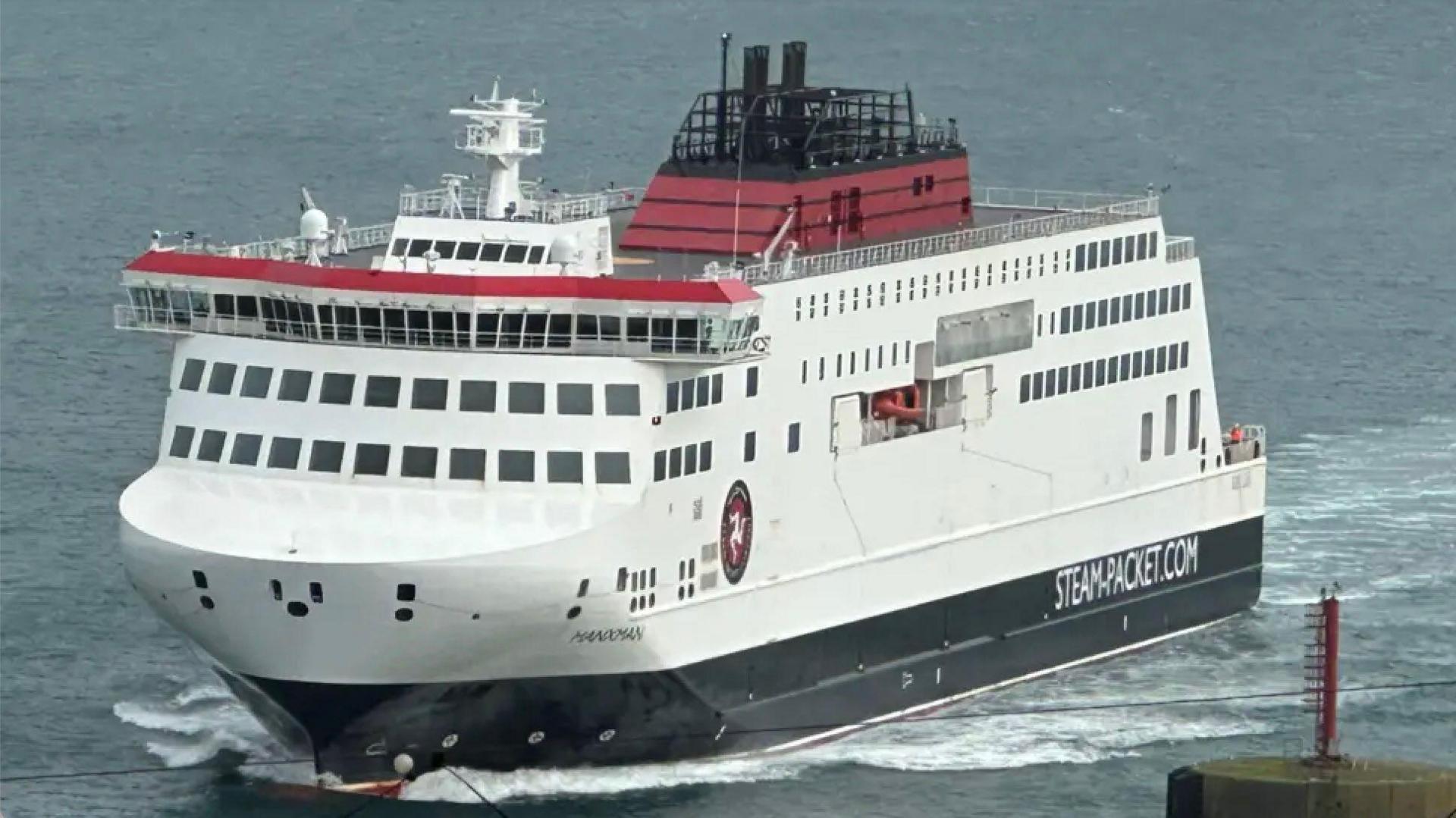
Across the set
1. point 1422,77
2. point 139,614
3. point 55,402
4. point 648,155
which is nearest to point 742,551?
point 139,614

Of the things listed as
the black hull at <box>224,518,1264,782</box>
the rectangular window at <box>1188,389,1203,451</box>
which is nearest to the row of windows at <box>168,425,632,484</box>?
the black hull at <box>224,518,1264,782</box>

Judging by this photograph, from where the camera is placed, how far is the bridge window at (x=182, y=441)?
69.9 meters

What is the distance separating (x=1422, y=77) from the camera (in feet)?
505

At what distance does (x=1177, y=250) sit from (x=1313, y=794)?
3623 cm

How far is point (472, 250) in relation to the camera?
72125mm

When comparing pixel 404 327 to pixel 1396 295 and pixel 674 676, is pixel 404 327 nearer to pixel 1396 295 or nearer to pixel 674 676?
pixel 674 676

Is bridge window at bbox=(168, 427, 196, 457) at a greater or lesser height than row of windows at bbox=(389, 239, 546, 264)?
lesser

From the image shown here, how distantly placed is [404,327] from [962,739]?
43.2 ft

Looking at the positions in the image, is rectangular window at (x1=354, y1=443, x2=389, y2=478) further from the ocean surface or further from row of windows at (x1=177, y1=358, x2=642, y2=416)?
the ocean surface

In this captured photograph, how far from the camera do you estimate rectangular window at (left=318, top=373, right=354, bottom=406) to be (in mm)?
68625

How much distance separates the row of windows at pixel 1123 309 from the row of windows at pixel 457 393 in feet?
45.0

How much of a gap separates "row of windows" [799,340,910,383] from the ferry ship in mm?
68

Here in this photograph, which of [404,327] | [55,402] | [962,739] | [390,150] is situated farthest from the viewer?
[390,150]

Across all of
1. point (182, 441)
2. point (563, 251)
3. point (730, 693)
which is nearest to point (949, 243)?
point (563, 251)
